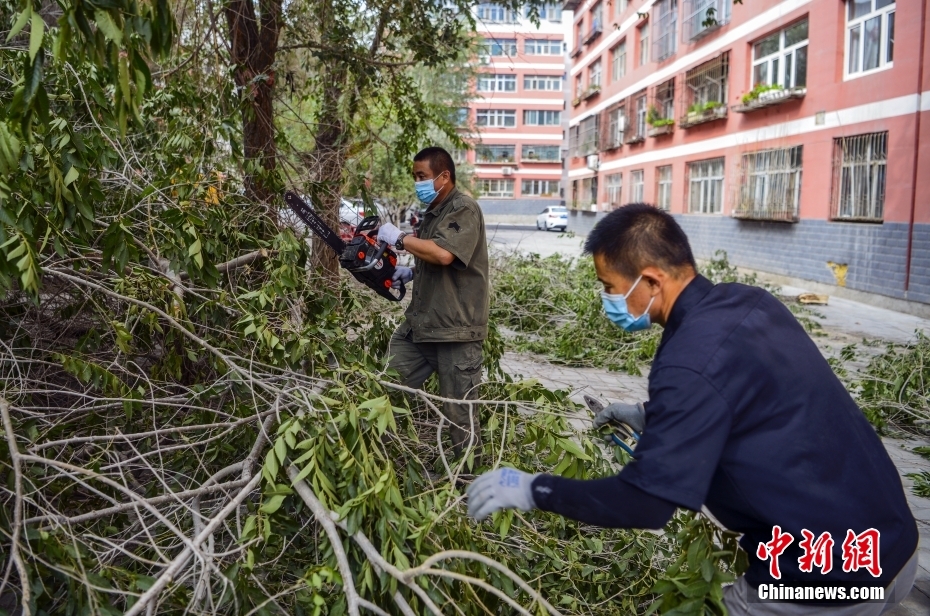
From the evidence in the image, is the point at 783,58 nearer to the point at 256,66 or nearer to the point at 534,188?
the point at 256,66

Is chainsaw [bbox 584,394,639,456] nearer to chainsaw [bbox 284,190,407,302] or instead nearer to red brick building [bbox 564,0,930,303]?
chainsaw [bbox 284,190,407,302]

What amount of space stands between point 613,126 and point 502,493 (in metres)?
30.2

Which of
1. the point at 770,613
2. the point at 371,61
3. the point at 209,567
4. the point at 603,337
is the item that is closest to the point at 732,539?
the point at 770,613

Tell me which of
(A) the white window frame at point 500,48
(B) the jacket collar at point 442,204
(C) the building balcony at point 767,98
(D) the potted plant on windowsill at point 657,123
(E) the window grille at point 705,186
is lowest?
(B) the jacket collar at point 442,204

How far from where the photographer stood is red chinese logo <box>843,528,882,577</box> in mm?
1896

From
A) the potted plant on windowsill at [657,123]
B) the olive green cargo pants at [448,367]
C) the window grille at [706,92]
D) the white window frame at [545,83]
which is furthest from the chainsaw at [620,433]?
the white window frame at [545,83]

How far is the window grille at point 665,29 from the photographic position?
23281mm

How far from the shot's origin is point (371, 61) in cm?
702

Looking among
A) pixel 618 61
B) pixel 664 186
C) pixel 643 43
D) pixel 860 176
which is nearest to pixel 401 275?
pixel 860 176

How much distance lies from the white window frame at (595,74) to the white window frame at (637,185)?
705 centimetres

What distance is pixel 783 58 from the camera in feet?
54.9

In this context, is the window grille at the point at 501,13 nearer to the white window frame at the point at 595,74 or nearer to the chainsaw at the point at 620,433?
the chainsaw at the point at 620,433

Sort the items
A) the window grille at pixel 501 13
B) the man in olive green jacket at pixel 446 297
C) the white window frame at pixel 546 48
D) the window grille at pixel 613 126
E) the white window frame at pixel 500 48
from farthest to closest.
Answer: the white window frame at pixel 546 48 → the window grille at pixel 613 126 → the window grille at pixel 501 13 → the white window frame at pixel 500 48 → the man in olive green jacket at pixel 446 297

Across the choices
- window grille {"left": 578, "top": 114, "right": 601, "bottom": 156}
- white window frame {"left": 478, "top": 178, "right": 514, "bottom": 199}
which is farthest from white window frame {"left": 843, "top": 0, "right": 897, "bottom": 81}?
white window frame {"left": 478, "top": 178, "right": 514, "bottom": 199}
